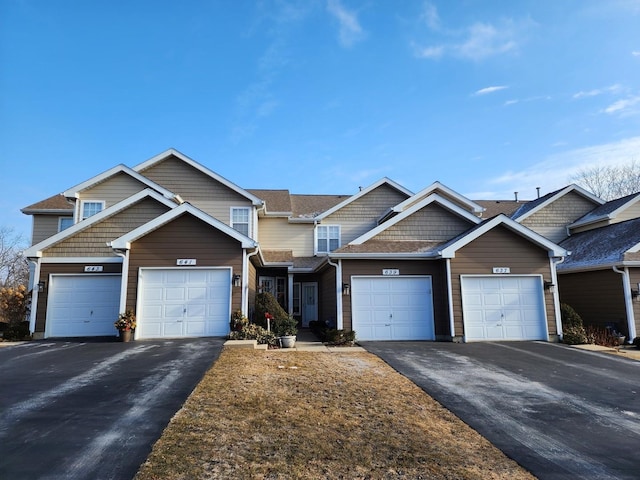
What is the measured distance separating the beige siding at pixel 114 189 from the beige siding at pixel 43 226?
4065mm

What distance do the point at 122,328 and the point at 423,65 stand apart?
14.1m

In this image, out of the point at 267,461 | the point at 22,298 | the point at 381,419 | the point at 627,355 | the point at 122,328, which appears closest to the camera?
the point at 267,461

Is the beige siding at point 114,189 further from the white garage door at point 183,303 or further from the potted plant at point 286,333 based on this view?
the potted plant at point 286,333

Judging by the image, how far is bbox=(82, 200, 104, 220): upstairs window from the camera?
17500 mm

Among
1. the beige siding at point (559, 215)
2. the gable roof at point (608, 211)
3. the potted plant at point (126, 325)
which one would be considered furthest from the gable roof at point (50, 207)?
the gable roof at point (608, 211)

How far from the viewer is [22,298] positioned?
15.9 m

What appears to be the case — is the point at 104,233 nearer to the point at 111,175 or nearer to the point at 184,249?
the point at 184,249

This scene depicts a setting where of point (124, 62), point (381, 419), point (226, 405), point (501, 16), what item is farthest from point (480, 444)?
point (124, 62)

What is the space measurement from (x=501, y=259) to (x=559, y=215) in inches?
385

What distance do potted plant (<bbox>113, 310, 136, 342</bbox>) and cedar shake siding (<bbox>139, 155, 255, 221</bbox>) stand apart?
742 cm

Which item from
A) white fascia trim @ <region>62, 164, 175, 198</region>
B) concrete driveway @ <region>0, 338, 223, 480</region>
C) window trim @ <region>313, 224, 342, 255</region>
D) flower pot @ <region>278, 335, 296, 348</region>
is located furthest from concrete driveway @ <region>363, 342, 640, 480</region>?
white fascia trim @ <region>62, 164, 175, 198</region>

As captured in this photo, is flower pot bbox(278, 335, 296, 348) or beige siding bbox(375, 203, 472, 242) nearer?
flower pot bbox(278, 335, 296, 348)

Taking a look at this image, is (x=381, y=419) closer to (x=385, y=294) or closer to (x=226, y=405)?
(x=226, y=405)

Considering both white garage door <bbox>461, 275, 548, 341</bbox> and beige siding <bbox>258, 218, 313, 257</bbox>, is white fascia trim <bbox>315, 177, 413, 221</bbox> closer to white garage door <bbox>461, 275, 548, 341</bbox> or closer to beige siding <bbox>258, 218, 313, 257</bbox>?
beige siding <bbox>258, 218, 313, 257</bbox>
